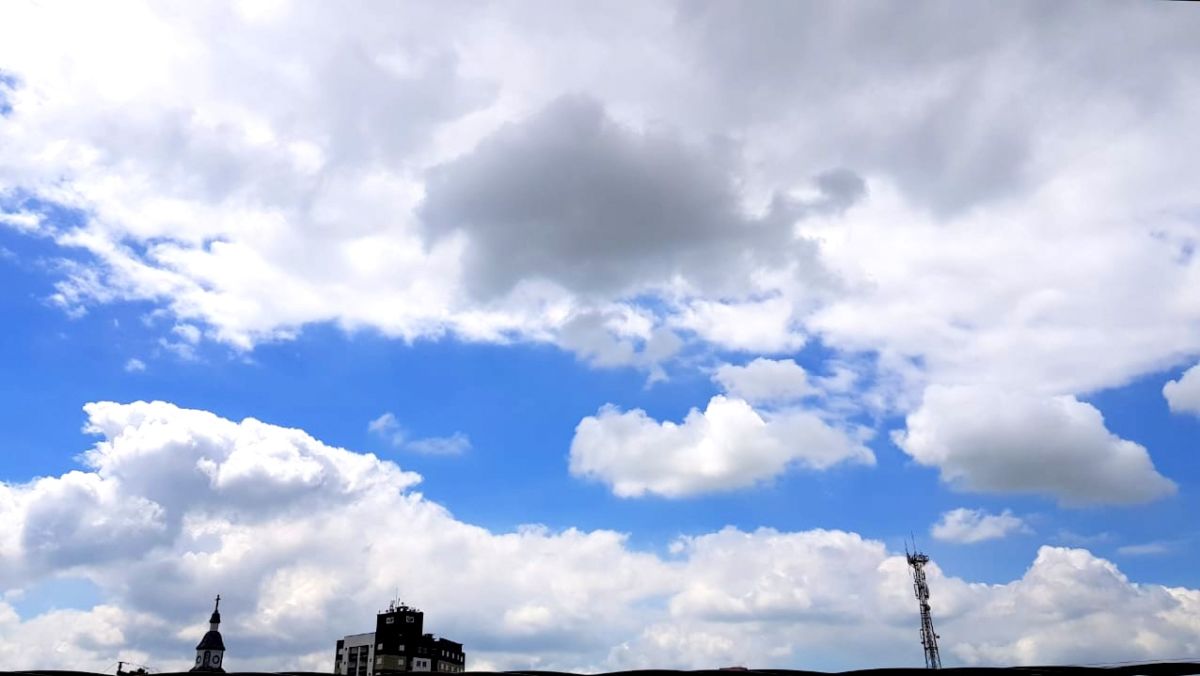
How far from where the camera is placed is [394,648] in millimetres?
170500

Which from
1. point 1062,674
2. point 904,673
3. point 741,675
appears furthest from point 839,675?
point 1062,674

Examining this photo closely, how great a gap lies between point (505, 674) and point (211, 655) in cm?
19218

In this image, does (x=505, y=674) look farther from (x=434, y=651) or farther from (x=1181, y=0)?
(x=434, y=651)

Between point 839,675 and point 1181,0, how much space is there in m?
7.20

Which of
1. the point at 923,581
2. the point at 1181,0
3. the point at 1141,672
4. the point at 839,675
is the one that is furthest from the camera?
the point at 923,581

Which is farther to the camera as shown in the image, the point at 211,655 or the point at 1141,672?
the point at 211,655

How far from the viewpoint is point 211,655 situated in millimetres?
176000

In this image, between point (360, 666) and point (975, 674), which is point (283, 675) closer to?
point (975, 674)

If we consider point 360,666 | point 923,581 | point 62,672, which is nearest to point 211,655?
point 360,666

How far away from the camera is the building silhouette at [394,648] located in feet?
557

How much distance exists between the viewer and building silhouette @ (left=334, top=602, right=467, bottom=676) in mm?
169625

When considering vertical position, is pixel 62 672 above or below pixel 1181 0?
below

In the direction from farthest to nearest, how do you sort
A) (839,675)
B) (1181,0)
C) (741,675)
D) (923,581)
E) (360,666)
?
(360,666) → (923,581) → (839,675) → (741,675) → (1181,0)

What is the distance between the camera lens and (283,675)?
32.8 feet
